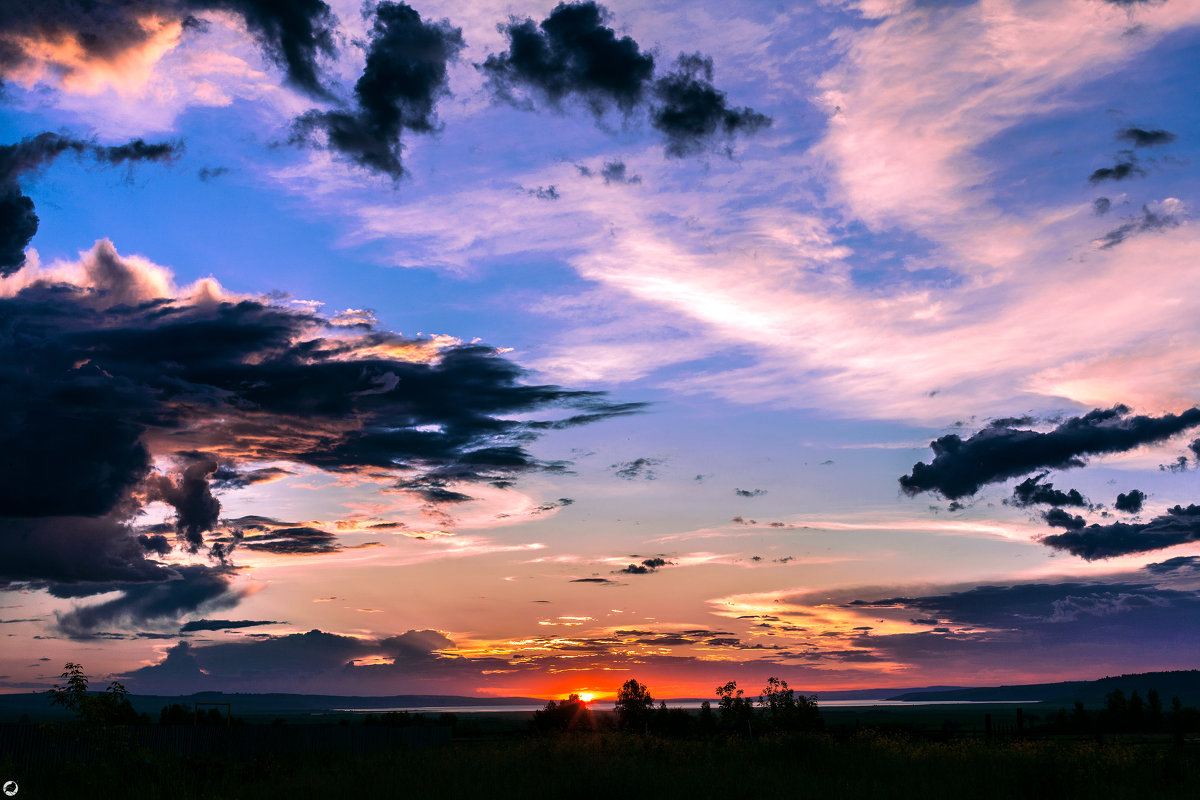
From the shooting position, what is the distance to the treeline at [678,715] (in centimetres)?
4559

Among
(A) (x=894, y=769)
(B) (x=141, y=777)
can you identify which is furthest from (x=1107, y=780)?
(B) (x=141, y=777)

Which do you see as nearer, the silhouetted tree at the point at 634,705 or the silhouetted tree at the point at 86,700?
the silhouetted tree at the point at 86,700

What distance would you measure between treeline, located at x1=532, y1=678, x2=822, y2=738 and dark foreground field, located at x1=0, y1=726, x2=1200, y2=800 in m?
15.9

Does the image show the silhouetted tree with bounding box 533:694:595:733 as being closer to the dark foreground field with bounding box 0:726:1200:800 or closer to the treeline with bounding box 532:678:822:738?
the treeline with bounding box 532:678:822:738

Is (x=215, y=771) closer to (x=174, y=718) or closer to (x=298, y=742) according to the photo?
(x=298, y=742)

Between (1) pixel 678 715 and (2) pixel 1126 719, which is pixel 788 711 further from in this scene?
(2) pixel 1126 719

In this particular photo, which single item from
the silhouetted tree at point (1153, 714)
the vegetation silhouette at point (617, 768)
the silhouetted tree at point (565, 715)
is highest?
the vegetation silhouette at point (617, 768)

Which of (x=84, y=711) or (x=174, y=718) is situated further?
(x=174, y=718)

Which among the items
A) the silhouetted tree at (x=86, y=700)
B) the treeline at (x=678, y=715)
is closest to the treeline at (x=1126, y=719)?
the treeline at (x=678, y=715)

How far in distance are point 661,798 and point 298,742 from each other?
26.9 m

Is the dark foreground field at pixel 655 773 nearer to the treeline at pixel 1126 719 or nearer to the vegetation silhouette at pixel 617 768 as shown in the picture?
the vegetation silhouette at pixel 617 768

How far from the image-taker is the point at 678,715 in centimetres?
6341

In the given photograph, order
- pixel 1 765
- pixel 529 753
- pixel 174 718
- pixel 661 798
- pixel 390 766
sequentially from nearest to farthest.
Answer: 1. pixel 661 798
2. pixel 1 765
3. pixel 390 766
4. pixel 529 753
5. pixel 174 718

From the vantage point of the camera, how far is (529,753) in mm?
27531
